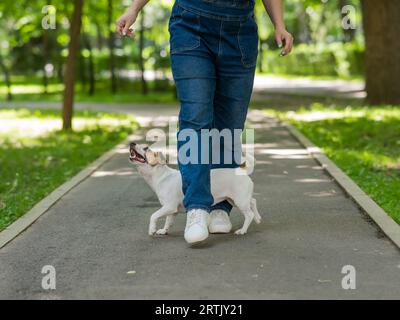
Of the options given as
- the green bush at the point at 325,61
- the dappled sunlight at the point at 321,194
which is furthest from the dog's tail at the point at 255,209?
the green bush at the point at 325,61

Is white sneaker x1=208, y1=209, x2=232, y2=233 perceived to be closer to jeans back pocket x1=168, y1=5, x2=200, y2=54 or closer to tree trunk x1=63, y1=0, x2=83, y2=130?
jeans back pocket x1=168, y1=5, x2=200, y2=54

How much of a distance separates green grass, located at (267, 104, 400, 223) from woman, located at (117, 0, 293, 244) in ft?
6.16

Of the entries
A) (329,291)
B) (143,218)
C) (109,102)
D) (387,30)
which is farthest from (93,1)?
(329,291)

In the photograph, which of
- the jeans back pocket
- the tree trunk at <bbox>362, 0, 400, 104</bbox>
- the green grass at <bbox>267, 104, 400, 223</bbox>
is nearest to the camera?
the jeans back pocket

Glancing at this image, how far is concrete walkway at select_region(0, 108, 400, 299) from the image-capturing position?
4629 mm

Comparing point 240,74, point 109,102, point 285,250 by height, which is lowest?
point 109,102

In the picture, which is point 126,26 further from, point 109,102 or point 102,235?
point 109,102

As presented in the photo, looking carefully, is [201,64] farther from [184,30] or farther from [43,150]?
[43,150]

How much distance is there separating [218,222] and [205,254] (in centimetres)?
59

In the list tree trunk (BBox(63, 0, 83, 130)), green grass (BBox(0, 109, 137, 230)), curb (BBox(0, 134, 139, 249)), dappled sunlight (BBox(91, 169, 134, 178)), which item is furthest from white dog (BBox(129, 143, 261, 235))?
tree trunk (BBox(63, 0, 83, 130))

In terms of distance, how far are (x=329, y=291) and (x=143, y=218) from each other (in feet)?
8.88

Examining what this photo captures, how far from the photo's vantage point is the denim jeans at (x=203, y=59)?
5531 millimetres

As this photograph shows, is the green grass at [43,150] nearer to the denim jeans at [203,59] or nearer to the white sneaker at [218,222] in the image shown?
the white sneaker at [218,222]

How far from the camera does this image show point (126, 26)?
18.3 ft
